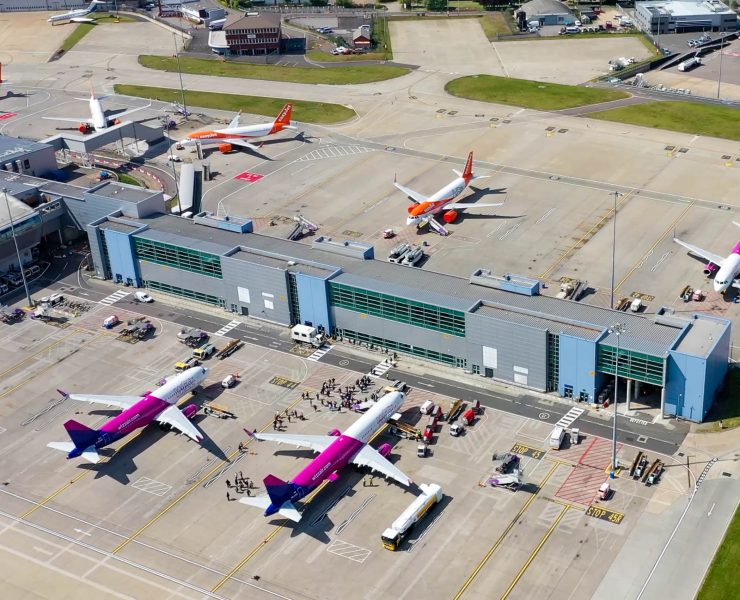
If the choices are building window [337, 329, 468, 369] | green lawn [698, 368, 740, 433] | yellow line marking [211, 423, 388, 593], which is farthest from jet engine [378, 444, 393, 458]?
green lawn [698, 368, 740, 433]

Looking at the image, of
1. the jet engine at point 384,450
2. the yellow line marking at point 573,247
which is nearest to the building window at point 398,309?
the jet engine at point 384,450

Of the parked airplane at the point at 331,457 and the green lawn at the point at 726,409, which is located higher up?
the parked airplane at the point at 331,457

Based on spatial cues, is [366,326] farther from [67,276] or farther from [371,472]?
[67,276]

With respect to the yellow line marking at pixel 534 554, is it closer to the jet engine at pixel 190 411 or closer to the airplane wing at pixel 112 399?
the jet engine at pixel 190 411

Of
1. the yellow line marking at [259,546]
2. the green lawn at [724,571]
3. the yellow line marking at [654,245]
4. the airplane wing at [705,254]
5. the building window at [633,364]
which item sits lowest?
the green lawn at [724,571]

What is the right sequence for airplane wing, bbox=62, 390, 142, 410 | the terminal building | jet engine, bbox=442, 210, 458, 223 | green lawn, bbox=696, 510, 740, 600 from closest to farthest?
green lawn, bbox=696, 510, 740, 600 < the terminal building < airplane wing, bbox=62, 390, 142, 410 < jet engine, bbox=442, 210, 458, 223

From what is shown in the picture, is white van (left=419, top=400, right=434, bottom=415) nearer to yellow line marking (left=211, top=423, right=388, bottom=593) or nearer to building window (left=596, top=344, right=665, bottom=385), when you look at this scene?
yellow line marking (left=211, top=423, right=388, bottom=593)
